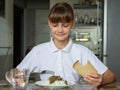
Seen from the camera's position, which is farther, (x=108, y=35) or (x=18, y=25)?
(x=18, y=25)

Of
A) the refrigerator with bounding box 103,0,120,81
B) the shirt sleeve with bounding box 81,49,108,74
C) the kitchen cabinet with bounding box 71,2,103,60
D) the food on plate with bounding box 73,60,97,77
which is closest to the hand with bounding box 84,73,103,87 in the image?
the food on plate with bounding box 73,60,97,77

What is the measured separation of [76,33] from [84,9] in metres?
0.57

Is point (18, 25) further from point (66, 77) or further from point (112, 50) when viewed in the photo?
point (66, 77)

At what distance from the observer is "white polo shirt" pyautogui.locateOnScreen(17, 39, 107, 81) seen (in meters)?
1.37

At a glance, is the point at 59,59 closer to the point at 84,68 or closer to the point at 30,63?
the point at 30,63

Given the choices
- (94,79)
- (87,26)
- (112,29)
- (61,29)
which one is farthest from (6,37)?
(94,79)

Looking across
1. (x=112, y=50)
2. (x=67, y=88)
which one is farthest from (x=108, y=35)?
(x=67, y=88)

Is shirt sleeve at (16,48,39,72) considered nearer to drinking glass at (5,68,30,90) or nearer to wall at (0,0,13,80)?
drinking glass at (5,68,30,90)

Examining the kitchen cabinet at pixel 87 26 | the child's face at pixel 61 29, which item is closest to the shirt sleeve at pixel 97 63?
the child's face at pixel 61 29

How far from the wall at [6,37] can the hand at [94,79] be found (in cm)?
398

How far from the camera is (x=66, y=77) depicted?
1348mm

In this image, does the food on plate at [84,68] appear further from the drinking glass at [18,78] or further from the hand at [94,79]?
the drinking glass at [18,78]

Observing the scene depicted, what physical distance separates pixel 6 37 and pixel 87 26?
1788 millimetres

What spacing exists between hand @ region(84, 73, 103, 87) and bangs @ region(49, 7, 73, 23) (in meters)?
0.34
